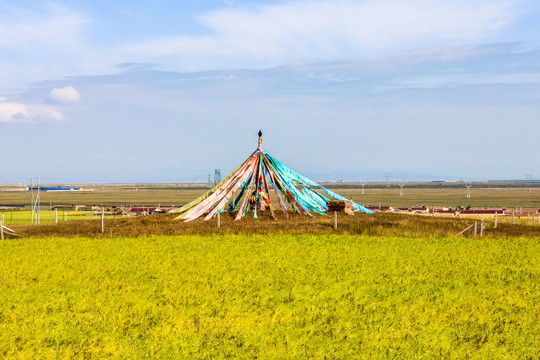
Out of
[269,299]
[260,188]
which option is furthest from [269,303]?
[260,188]

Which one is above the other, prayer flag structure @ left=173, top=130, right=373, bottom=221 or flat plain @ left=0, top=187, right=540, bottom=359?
prayer flag structure @ left=173, top=130, right=373, bottom=221

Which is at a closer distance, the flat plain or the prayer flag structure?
the flat plain

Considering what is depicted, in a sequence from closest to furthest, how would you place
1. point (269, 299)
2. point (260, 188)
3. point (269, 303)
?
point (269, 303) → point (269, 299) → point (260, 188)

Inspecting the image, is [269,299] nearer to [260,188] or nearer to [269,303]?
[269,303]

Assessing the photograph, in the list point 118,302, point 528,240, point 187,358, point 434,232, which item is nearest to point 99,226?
point 434,232

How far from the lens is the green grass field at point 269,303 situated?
10.5 meters

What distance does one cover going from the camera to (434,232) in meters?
31.1

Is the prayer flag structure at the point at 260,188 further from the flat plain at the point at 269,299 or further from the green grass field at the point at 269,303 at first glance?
the green grass field at the point at 269,303

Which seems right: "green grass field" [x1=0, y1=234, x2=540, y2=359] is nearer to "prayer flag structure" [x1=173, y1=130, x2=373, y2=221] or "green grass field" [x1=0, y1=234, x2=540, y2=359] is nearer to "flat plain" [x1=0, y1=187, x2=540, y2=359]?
"flat plain" [x1=0, y1=187, x2=540, y2=359]

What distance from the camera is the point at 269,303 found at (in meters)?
13.8

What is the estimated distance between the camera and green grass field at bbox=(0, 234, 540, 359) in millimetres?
10516

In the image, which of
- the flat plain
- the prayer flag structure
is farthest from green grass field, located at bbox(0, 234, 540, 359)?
the prayer flag structure

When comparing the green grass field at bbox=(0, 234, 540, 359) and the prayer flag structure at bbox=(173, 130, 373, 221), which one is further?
the prayer flag structure at bbox=(173, 130, 373, 221)

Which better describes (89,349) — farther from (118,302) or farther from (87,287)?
(87,287)
